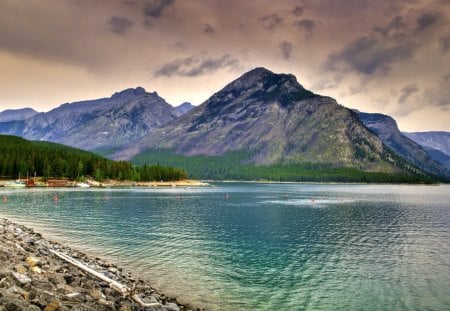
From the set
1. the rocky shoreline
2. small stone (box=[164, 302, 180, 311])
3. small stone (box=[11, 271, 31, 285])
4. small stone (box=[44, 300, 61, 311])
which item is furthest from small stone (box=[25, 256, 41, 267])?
small stone (box=[44, 300, 61, 311])

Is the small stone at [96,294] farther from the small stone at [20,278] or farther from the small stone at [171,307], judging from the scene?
the small stone at [171,307]

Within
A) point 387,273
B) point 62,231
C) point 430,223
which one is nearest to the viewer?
point 387,273

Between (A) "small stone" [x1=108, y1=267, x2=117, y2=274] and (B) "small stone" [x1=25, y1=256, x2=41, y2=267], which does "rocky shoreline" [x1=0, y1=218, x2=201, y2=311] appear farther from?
(A) "small stone" [x1=108, y1=267, x2=117, y2=274]

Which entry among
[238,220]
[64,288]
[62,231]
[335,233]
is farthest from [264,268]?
[238,220]

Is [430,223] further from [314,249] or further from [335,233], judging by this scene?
[314,249]

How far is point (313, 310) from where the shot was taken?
34.0m

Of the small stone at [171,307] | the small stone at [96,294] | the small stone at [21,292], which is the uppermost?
the small stone at [21,292]

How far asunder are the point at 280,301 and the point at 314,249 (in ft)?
90.3

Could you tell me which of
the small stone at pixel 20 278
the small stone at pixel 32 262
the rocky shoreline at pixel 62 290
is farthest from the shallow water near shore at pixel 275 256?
the small stone at pixel 20 278

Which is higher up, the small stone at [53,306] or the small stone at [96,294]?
the small stone at [53,306]

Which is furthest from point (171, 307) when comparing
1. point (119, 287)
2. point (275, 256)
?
point (275, 256)

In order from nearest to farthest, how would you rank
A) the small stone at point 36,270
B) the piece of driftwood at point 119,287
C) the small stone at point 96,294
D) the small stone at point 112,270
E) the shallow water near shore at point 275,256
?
the small stone at point 96,294
the piece of driftwood at point 119,287
the small stone at point 36,270
the shallow water near shore at point 275,256
the small stone at point 112,270

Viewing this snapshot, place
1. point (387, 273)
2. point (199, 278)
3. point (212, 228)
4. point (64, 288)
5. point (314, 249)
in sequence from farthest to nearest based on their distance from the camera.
Result: point (212, 228)
point (314, 249)
point (387, 273)
point (199, 278)
point (64, 288)

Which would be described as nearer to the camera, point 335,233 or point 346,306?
point 346,306
